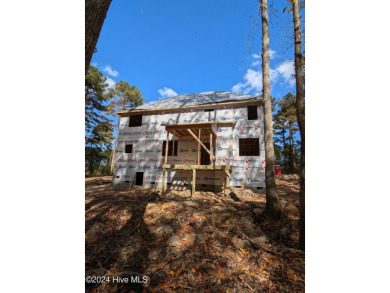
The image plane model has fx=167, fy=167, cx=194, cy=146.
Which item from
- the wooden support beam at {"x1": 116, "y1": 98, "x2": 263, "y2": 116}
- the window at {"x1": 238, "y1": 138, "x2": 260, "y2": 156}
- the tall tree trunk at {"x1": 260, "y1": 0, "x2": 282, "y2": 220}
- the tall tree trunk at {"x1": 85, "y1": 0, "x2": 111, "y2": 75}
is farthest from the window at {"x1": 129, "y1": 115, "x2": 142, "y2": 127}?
the tall tree trunk at {"x1": 85, "y1": 0, "x2": 111, "y2": 75}

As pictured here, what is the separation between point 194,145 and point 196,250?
29.0 feet

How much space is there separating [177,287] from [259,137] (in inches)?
393

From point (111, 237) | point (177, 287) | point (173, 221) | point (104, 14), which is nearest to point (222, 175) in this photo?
point (173, 221)

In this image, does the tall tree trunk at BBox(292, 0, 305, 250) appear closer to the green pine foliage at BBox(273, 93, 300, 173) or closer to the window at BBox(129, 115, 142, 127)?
the window at BBox(129, 115, 142, 127)

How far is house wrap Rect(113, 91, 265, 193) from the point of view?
11.0 m

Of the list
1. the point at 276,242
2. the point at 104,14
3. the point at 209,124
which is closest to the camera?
the point at 104,14

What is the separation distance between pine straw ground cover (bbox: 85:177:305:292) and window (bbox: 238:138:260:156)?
5.39 m

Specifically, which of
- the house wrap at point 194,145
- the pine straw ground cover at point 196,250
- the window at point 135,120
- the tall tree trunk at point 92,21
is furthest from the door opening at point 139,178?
the tall tree trunk at point 92,21

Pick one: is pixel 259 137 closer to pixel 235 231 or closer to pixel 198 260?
pixel 235 231

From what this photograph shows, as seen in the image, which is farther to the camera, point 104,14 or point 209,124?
point 209,124

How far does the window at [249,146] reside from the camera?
11.3m

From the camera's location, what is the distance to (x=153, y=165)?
13.0 metres

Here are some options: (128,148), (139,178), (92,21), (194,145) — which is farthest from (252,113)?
(92,21)

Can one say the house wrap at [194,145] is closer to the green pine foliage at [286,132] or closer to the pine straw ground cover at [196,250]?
the pine straw ground cover at [196,250]
